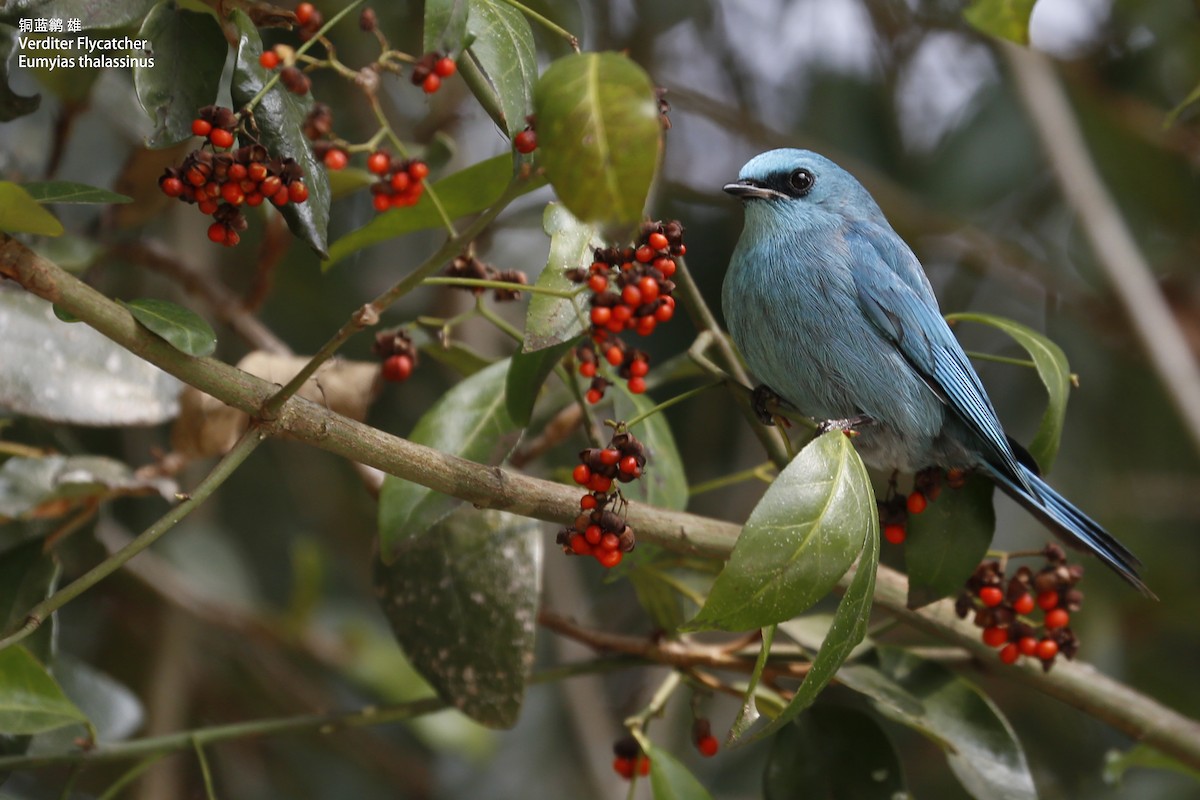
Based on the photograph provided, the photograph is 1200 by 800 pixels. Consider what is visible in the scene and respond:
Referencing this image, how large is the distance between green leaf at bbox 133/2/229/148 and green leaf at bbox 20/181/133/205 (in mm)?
115

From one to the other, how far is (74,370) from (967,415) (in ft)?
6.14

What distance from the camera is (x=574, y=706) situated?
13.9ft

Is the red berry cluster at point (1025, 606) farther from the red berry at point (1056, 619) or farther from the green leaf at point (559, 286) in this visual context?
the green leaf at point (559, 286)

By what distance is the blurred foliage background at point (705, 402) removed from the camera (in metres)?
4.11

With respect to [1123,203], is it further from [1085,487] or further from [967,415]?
[967,415]

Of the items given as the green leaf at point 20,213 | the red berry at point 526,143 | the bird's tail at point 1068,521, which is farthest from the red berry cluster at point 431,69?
the bird's tail at point 1068,521

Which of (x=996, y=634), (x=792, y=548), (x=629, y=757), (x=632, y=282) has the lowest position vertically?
(x=629, y=757)

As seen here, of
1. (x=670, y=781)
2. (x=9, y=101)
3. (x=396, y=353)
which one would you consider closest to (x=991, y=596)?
(x=670, y=781)

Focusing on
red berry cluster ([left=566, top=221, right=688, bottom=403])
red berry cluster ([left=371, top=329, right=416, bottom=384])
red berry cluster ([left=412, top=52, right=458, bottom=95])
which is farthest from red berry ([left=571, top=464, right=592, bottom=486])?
red berry cluster ([left=412, top=52, right=458, bottom=95])

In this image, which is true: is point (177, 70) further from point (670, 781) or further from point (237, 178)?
point (670, 781)

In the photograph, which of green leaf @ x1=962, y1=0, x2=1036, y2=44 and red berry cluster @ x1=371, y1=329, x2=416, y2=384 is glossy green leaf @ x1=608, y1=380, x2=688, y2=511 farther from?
green leaf @ x1=962, y1=0, x2=1036, y2=44

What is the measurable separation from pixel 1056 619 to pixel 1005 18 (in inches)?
45.7

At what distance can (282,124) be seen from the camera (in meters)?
Result: 1.72

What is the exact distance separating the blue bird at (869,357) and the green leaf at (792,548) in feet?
2.91
